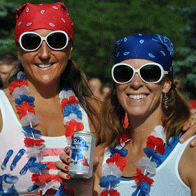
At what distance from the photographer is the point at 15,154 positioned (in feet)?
9.75

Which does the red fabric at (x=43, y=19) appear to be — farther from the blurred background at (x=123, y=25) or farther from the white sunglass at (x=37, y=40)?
the blurred background at (x=123, y=25)

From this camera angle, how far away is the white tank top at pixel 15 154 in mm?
2947

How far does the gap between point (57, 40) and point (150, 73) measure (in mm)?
958

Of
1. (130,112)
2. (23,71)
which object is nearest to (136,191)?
(130,112)

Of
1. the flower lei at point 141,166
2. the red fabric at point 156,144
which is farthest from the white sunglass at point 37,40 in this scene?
the red fabric at point 156,144

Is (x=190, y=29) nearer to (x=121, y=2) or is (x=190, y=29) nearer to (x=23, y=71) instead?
(x=121, y=2)

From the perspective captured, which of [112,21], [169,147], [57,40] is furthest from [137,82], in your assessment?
[112,21]

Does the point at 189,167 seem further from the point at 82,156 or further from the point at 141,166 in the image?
the point at 82,156

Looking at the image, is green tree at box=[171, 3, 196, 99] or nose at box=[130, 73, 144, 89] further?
green tree at box=[171, 3, 196, 99]

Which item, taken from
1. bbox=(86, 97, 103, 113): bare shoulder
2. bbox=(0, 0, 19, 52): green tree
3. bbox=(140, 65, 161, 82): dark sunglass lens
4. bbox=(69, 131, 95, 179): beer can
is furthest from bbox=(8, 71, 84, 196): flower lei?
bbox=(0, 0, 19, 52): green tree

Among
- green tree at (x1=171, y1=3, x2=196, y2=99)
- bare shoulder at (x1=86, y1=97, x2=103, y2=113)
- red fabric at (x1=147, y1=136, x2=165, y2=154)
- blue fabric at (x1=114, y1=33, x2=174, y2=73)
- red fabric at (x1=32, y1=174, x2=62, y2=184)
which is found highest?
blue fabric at (x1=114, y1=33, x2=174, y2=73)

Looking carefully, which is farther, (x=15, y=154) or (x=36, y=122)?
(x=36, y=122)

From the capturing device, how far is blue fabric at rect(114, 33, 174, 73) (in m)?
2.61

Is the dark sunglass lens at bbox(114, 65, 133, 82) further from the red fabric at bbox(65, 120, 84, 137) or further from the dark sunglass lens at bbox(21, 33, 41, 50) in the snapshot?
the dark sunglass lens at bbox(21, 33, 41, 50)
